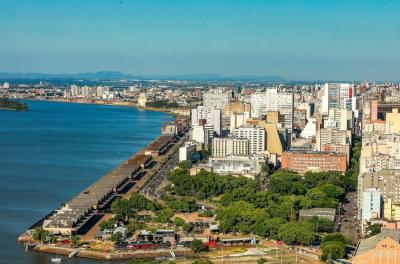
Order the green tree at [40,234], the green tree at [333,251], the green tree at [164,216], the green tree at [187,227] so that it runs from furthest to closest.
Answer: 1. the green tree at [164,216]
2. the green tree at [187,227]
3. the green tree at [40,234]
4. the green tree at [333,251]

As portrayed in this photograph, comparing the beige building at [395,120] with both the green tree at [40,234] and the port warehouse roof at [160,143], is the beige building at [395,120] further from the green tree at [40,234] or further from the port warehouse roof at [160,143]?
the green tree at [40,234]

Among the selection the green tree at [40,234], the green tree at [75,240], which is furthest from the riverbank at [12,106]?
the green tree at [75,240]

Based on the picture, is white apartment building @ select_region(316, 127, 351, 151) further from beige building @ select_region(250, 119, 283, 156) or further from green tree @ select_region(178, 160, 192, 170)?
green tree @ select_region(178, 160, 192, 170)

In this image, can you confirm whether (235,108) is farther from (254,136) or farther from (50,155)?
(50,155)

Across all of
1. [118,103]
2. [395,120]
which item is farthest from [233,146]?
[118,103]

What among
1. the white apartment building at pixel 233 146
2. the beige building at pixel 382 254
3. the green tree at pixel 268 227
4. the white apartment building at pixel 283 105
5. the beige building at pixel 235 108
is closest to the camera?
the beige building at pixel 382 254

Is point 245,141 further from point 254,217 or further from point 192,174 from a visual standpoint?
point 254,217

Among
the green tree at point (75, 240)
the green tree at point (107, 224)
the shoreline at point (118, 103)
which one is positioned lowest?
the green tree at point (75, 240)
